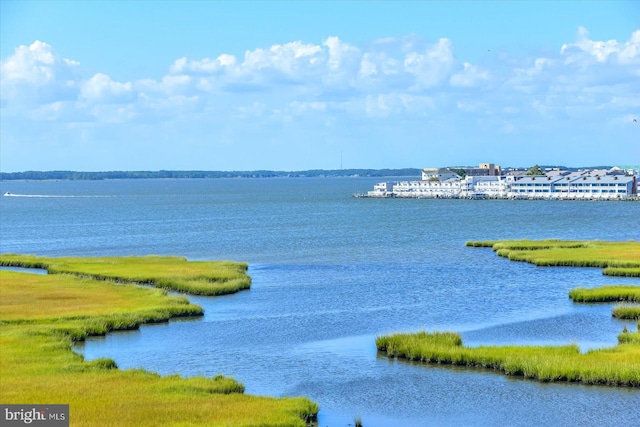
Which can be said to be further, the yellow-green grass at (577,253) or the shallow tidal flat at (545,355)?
the yellow-green grass at (577,253)

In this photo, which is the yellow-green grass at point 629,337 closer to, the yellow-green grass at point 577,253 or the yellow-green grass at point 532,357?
the yellow-green grass at point 532,357

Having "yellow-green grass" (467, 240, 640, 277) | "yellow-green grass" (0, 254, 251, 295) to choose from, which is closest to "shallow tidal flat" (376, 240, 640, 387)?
"yellow-green grass" (467, 240, 640, 277)

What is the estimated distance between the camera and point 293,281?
2943 inches

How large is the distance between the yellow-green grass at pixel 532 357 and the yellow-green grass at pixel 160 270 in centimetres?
2315

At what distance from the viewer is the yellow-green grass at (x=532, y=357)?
40031 millimetres

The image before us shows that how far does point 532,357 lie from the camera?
42.8 meters

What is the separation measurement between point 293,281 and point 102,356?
29.7 metres

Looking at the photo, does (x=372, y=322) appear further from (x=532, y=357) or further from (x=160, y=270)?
(x=160, y=270)

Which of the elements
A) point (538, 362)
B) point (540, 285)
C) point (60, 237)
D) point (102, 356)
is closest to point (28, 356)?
point (102, 356)

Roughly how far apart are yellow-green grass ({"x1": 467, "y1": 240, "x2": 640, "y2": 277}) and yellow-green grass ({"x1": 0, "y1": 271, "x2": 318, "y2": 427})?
38293 millimetres

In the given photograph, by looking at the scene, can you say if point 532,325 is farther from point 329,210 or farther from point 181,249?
point 329,210

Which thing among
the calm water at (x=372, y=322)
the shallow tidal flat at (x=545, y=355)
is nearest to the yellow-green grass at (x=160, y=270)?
the calm water at (x=372, y=322)

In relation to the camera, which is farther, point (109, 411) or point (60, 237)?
point (60, 237)

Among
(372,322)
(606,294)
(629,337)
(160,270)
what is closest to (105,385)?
(372,322)
